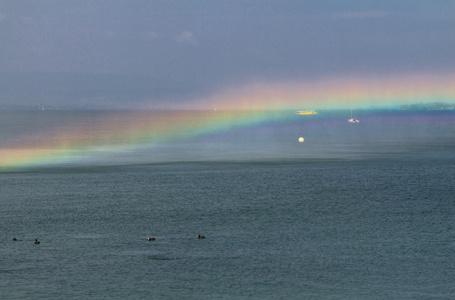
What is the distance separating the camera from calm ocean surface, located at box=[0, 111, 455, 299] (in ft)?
138

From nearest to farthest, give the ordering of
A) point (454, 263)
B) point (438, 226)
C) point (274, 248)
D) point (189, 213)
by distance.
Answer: point (454, 263) < point (274, 248) < point (438, 226) < point (189, 213)

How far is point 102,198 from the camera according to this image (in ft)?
252

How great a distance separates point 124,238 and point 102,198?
2262 centimetres

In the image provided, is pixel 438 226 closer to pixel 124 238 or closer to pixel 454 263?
pixel 454 263

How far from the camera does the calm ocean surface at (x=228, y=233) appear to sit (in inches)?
1655

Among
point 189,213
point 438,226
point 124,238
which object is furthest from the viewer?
point 189,213

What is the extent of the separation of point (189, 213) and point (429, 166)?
60.4 m

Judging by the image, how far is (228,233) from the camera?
5716 centimetres

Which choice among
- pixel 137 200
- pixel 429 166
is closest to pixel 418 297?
pixel 137 200

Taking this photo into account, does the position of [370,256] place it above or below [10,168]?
below

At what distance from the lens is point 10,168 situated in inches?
4358

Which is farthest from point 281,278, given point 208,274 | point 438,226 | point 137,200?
point 137,200

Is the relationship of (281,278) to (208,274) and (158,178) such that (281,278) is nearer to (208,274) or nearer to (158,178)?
(208,274)

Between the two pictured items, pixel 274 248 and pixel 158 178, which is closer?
pixel 274 248
